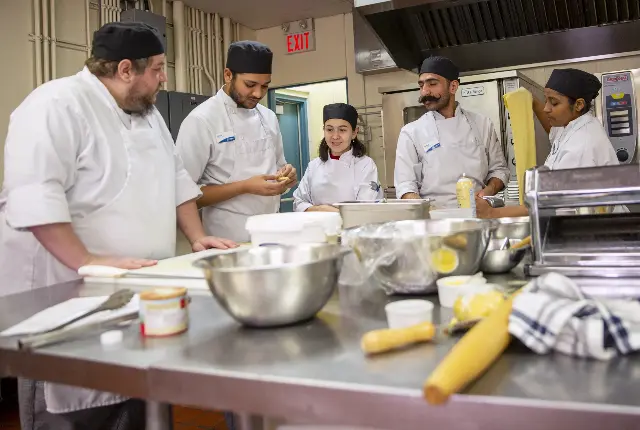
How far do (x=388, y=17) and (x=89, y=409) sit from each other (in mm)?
1601

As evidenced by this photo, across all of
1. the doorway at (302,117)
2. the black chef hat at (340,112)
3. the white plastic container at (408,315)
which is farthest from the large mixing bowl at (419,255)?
the doorway at (302,117)

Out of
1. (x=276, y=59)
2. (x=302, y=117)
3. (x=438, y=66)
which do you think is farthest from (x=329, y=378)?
(x=302, y=117)

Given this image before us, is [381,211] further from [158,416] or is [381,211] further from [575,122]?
[575,122]

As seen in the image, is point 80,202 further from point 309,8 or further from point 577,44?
point 309,8

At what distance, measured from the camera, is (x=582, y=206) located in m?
1.15

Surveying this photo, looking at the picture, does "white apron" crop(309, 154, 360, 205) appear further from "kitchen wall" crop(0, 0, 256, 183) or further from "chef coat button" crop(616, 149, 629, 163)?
"kitchen wall" crop(0, 0, 256, 183)

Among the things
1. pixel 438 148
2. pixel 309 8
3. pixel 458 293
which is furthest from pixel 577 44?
pixel 458 293

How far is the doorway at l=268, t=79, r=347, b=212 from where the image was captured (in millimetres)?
6766

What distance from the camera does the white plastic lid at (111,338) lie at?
0.88 m

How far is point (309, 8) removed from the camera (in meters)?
5.57

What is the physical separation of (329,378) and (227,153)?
1.86m

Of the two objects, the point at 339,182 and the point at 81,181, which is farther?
the point at 339,182

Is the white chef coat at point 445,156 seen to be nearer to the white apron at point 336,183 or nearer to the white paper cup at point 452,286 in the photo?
the white apron at point 336,183

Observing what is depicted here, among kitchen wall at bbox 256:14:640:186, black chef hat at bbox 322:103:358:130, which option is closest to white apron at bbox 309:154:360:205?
black chef hat at bbox 322:103:358:130
